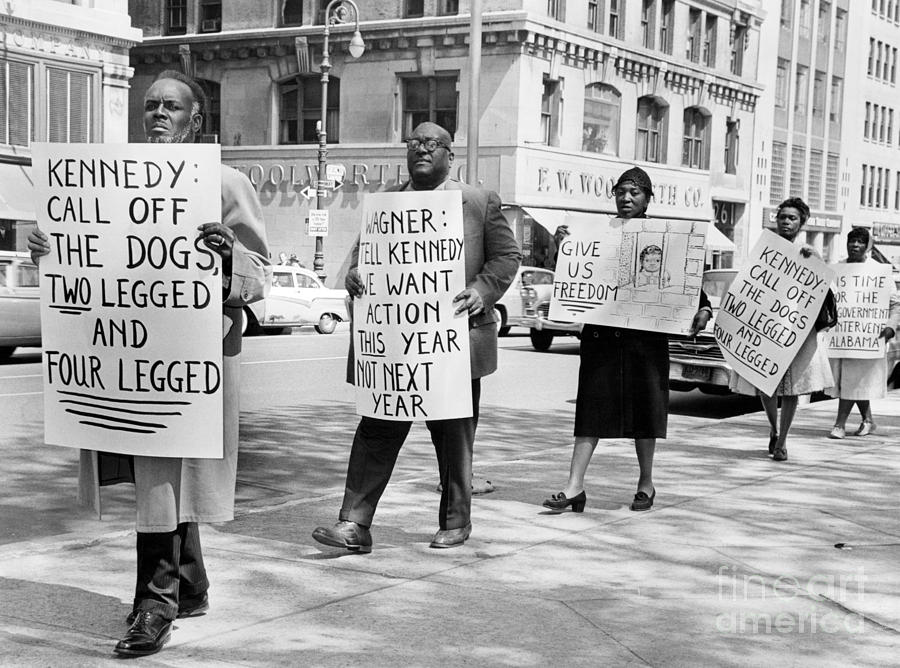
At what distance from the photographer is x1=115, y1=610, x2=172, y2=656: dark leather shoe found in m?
4.42

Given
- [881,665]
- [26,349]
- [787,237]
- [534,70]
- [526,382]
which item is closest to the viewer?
[881,665]

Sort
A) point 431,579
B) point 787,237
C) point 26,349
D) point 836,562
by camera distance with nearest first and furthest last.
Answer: point 431,579 < point 836,562 < point 787,237 < point 26,349

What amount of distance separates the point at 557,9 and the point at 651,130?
7.09 meters

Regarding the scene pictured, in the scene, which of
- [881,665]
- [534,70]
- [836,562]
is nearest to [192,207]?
[881,665]

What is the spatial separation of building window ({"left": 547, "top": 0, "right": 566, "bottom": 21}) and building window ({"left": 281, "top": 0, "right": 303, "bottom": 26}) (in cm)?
764

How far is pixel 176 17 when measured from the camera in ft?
136

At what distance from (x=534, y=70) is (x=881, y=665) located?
32.9 m

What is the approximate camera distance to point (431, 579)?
565 centimetres

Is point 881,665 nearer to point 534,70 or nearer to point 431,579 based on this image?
point 431,579

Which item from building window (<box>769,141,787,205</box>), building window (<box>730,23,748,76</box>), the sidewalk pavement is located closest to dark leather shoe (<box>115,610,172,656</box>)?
the sidewalk pavement

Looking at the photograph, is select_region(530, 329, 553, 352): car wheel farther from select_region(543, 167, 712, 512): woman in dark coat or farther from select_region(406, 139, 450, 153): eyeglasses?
select_region(406, 139, 450, 153): eyeglasses

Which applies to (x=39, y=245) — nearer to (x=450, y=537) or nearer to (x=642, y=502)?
(x=450, y=537)

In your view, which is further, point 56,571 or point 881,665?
point 56,571

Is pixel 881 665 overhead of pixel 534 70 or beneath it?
beneath
